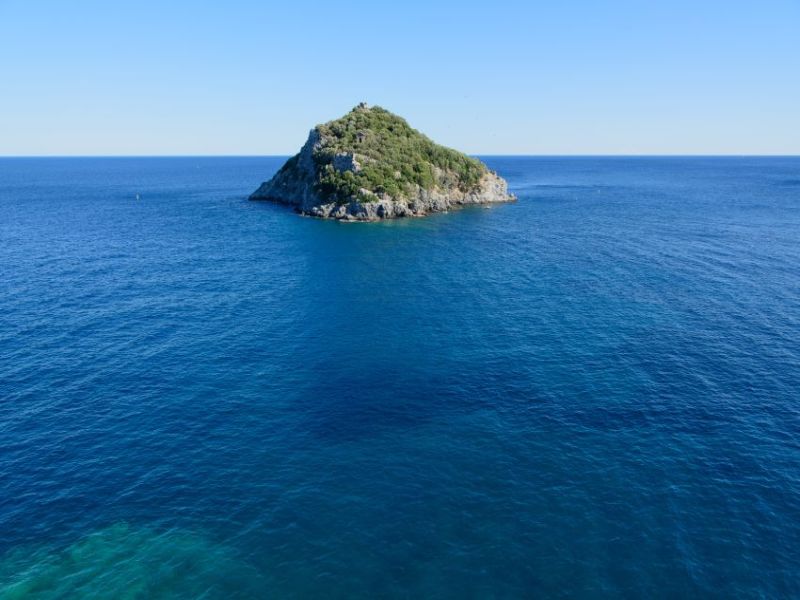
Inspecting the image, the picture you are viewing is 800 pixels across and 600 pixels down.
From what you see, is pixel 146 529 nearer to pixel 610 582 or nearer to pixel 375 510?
pixel 375 510

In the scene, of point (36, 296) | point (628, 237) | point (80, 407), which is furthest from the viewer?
point (628, 237)

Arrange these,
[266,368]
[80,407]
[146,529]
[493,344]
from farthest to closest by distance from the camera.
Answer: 1. [493,344]
2. [266,368]
3. [80,407]
4. [146,529]

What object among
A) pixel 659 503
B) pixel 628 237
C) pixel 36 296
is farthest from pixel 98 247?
pixel 628 237

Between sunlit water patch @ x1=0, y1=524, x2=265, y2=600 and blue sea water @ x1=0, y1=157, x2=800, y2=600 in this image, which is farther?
blue sea water @ x1=0, y1=157, x2=800, y2=600

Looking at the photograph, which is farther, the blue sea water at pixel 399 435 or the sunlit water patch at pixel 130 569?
the blue sea water at pixel 399 435

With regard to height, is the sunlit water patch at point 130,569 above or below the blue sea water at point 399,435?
below

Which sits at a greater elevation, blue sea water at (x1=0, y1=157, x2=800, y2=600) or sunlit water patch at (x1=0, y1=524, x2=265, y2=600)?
blue sea water at (x1=0, y1=157, x2=800, y2=600)

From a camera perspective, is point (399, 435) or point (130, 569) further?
point (399, 435)

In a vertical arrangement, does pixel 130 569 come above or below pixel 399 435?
below
